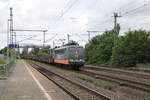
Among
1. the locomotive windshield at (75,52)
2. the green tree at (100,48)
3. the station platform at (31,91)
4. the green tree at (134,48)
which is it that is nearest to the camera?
the station platform at (31,91)

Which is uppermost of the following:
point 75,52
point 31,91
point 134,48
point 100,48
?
point 100,48

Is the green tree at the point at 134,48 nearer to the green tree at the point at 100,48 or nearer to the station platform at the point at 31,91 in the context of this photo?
the green tree at the point at 100,48

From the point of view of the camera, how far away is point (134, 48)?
36.4m

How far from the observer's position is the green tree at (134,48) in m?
36.0

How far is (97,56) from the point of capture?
50562 millimetres

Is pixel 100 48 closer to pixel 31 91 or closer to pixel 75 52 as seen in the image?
pixel 75 52

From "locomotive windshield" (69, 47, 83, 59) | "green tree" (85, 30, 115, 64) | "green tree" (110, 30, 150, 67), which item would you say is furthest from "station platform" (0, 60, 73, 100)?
"green tree" (85, 30, 115, 64)

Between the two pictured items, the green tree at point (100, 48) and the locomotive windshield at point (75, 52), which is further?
the green tree at point (100, 48)

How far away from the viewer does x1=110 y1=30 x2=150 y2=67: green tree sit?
36.0 metres

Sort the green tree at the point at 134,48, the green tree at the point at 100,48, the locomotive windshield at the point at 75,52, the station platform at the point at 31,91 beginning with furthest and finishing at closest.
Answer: the green tree at the point at 100,48
the green tree at the point at 134,48
the locomotive windshield at the point at 75,52
the station platform at the point at 31,91

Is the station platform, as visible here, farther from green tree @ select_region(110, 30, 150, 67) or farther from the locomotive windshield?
green tree @ select_region(110, 30, 150, 67)

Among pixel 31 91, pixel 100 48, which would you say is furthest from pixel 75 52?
pixel 31 91

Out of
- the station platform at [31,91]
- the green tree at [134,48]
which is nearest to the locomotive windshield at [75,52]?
the green tree at [134,48]

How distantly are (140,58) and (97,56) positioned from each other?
14.4 metres
